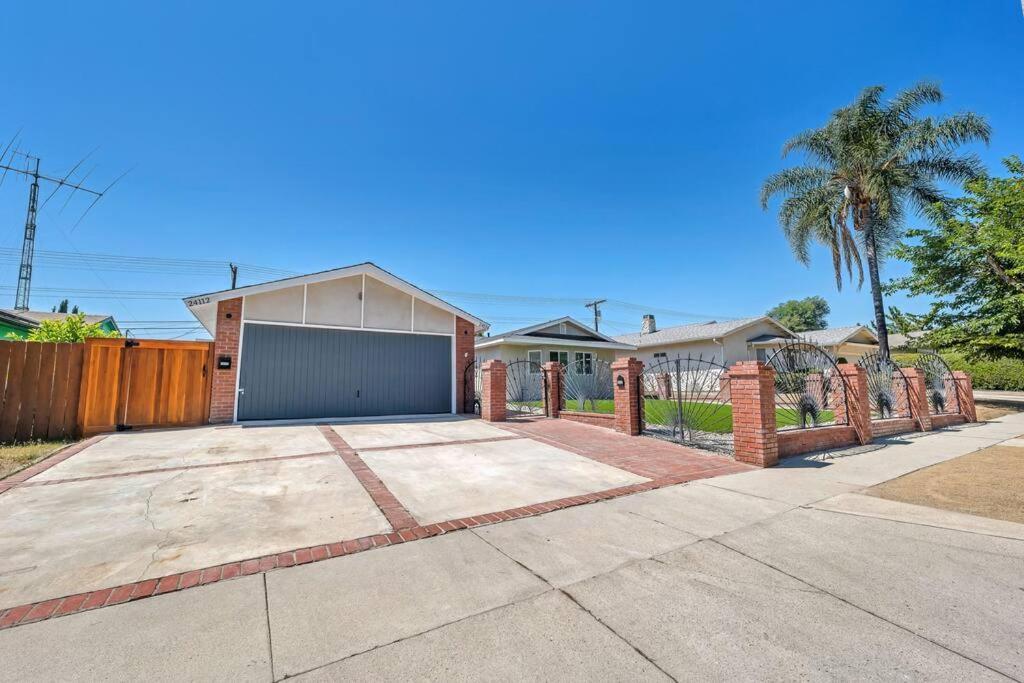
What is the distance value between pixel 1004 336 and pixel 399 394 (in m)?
19.9

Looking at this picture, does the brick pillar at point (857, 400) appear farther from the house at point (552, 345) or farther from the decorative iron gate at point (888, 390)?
the house at point (552, 345)

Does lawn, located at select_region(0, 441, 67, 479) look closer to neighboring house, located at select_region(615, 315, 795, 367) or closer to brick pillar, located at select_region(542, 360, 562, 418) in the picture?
brick pillar, located at select_region(542, 360, 562, 418)

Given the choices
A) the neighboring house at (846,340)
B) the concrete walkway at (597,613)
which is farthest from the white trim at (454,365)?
the neighboring house at (846,340)

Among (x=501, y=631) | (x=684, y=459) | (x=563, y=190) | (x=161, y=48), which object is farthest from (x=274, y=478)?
(x=563, y=190)

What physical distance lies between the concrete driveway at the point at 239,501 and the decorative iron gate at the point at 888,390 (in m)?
7.86

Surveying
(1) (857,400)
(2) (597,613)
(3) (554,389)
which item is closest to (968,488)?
(1) (857,400)

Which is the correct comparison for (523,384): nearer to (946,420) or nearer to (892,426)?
(892,426)

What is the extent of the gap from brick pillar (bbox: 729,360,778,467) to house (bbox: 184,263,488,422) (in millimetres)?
8309

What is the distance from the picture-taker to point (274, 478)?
16.8ft

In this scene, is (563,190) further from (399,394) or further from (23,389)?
(23,389)

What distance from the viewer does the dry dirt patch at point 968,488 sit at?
429 cm

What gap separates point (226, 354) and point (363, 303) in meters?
3.51

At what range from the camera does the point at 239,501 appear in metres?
4.22

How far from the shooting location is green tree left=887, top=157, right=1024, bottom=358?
12.7m
